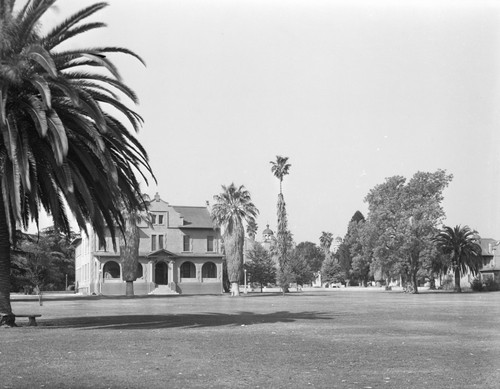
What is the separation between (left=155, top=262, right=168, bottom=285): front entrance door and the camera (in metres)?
92.1

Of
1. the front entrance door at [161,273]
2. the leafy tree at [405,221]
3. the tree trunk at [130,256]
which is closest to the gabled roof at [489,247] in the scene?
the leafy tree at [405,221]

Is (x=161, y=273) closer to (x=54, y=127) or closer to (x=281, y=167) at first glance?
(x=281, y=167)

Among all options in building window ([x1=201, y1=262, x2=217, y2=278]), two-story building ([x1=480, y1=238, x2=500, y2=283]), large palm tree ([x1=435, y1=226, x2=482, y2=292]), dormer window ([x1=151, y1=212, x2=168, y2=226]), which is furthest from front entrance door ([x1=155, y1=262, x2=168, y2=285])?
two-story building ([x1=480, y1=238, x2=500, y2=283])

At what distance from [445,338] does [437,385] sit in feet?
29.4

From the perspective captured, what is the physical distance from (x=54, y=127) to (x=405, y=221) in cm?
6360

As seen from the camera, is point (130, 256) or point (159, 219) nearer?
point (130, 256)

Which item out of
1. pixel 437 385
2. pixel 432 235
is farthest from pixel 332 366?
pixel 432 235

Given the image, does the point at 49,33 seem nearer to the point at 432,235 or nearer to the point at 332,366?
the point at 332,366

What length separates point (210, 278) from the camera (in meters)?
93.8

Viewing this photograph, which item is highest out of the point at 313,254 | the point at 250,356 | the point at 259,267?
the point at 313,254

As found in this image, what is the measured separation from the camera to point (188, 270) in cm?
9356

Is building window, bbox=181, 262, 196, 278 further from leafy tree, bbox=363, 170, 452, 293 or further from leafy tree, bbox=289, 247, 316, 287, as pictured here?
leafy tree, bbox=289, 247, 316, 287

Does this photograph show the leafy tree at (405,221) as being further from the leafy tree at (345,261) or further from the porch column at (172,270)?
the leafy tree at (345,261)

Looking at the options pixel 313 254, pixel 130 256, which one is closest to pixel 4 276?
pixel 130 256
